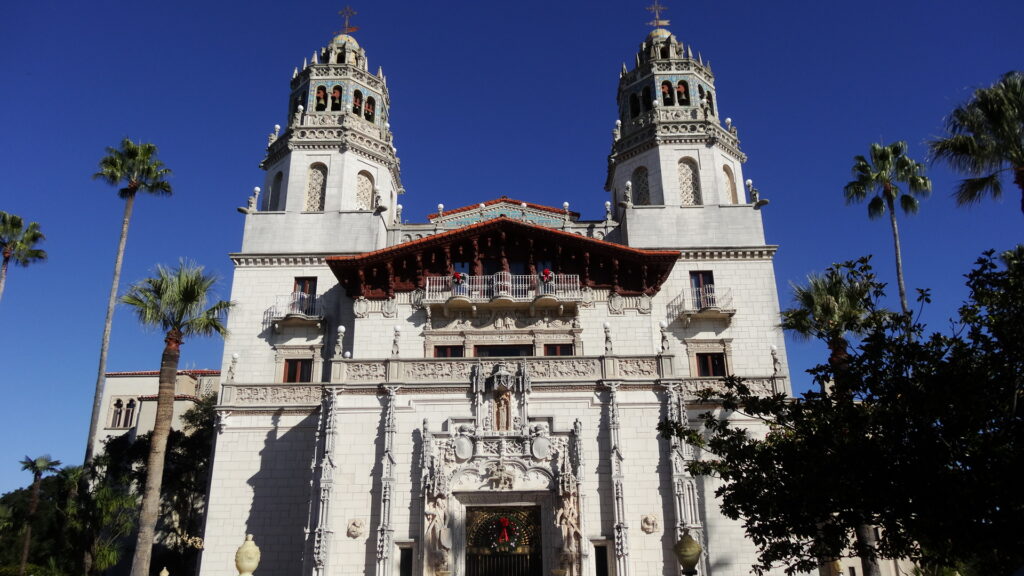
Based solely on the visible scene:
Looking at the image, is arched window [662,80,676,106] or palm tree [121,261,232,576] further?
Answer: arched window [662,80,676,106]

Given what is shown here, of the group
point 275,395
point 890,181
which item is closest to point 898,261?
point 890,181

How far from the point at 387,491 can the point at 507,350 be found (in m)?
8.04

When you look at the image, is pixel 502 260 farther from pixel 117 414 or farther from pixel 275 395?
pixel 117 414

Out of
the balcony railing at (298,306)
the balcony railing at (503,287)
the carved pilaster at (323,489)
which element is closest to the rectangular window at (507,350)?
the balcony railing at (503,287)

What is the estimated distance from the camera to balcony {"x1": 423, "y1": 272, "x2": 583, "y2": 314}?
28.0 meters

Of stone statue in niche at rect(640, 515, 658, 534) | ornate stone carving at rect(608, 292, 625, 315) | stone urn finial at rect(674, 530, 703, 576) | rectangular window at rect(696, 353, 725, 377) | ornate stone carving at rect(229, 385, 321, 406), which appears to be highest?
ornate stone carving at rect(608, 292, 625, 315)

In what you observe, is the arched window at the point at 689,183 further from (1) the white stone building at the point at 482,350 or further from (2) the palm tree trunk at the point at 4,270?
(2) the palm tree trunk at the point at 4,270

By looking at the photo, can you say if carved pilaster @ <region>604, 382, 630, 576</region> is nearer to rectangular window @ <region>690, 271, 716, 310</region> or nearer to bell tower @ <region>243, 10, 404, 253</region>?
rectangular window @ <region>690, 271, 716, 310</region>

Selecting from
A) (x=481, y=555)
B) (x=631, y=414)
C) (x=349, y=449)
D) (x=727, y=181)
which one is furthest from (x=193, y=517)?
(x=727, y=181)

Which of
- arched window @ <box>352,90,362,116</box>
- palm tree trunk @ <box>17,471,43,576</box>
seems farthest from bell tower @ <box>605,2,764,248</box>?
palm tree trunk @ <box>17,471,43,576</box>

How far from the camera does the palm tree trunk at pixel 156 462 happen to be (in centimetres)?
2322

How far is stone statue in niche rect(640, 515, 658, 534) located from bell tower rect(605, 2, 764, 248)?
12.6 meters

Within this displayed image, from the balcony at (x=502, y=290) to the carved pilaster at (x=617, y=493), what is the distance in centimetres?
556

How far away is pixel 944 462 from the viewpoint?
42.3ft
